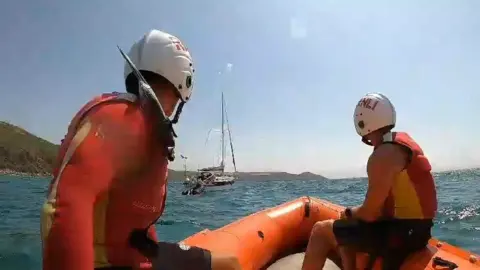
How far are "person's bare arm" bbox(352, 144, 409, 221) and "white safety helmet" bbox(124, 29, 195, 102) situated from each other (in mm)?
2184

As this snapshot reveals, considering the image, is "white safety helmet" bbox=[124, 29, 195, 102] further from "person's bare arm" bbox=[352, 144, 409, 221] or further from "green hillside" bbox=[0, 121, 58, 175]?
"green hillside" bbox=[0, 121, 58, 175]

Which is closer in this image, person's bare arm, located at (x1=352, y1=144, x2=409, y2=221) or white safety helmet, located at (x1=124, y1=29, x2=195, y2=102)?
white safety helmet, located at (x1=124, y1=29, x2=195, y2=102)

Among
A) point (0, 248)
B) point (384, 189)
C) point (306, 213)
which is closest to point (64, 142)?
point (384, 189)

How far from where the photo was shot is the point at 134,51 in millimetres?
2068

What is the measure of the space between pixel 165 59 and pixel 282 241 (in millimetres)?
4326

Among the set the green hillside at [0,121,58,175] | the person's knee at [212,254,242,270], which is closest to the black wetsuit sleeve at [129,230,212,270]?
the person's knee at [212,254,242,270]

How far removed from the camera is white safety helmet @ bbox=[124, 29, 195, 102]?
200cm

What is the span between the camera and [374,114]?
12.8ft

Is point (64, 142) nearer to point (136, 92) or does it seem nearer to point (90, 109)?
point (90, 109)

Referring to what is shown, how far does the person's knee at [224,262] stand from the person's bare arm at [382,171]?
1716 mm

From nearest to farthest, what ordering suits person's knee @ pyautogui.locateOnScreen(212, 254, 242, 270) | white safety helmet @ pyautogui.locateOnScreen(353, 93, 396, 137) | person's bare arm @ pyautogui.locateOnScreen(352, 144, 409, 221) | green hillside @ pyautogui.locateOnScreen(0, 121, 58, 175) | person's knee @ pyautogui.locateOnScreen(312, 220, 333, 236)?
person's knee @ pyautogui.locateOnScreen(212, 254, 242, 270) < person's bare arm @ pyautogui.locateOnScreen(352, 144, 409, 221) < white safety helmet @ pyautogui.locateOnScreen(353, 93, 396, 137) < person's knee @ pyautogui.locateOnScreen(312, 220, 333, 236) < green hillside @ pyautogui.locateOnScreen(0, 121, 58, 175)

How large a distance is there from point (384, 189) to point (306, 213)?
8.58 ft

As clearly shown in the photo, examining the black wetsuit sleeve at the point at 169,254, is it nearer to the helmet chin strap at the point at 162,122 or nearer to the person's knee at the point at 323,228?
the helmet chin strap at the point at 162,122

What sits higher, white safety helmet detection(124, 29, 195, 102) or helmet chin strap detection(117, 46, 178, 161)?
white safety helmet detection(124, 29, 195, 102)
